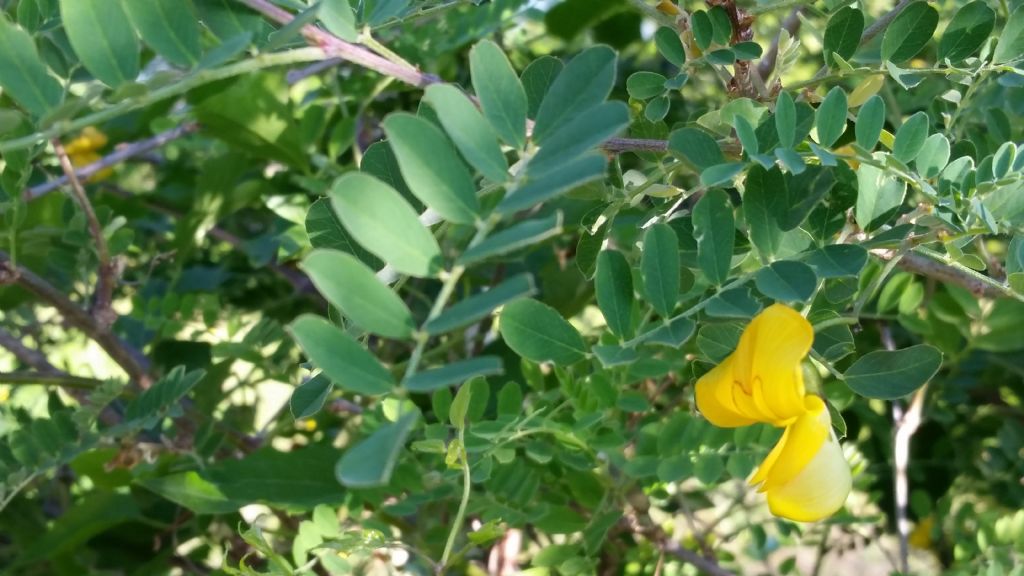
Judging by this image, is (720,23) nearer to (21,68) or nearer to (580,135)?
(580,135)

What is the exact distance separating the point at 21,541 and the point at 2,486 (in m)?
0.44

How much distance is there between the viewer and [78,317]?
80 centimetres

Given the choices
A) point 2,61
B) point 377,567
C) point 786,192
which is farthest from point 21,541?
point 786,192

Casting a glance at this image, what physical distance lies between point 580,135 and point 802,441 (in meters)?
0.19

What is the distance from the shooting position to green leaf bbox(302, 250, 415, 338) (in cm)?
33

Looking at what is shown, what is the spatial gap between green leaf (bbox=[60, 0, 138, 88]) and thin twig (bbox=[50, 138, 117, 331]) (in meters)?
0.39

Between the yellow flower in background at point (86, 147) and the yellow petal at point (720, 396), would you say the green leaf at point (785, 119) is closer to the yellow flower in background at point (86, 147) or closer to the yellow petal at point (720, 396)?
the yellow petal at point (720, 396)

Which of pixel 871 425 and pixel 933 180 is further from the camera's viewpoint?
pixel 871 425

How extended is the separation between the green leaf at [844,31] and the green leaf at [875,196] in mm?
84

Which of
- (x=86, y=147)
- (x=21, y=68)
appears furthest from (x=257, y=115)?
(x=21, y=68)

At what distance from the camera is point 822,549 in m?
1.03

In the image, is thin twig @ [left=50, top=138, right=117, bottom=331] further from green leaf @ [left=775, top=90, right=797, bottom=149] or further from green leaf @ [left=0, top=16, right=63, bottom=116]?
green leaf @ [left=775, top=90, right=797, bottom=149]

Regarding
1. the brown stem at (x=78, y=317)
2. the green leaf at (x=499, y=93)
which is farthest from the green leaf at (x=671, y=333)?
the brown stem at (x=78, y=317)

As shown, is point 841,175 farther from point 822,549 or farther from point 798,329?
point 822,549
